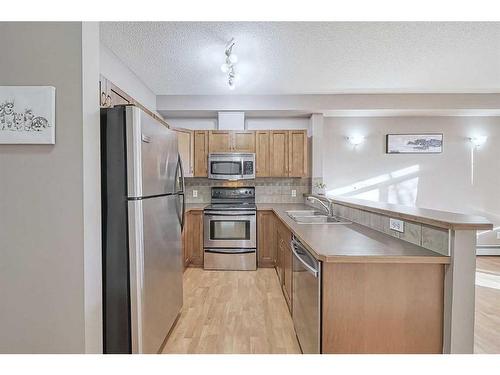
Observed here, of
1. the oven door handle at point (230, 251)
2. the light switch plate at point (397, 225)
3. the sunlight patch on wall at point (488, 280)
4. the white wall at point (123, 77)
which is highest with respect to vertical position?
the white wall at point (123, 77)

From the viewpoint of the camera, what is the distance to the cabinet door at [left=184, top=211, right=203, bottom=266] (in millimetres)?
4234

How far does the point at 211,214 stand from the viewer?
164 inches

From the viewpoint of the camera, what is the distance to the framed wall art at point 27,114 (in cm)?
142

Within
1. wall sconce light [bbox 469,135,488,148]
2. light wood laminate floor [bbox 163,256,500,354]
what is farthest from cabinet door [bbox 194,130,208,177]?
wall sconce light [bbox 469,135,488,148]

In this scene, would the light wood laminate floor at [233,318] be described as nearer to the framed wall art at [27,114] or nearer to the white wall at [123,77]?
the framed wall art at [27,114]

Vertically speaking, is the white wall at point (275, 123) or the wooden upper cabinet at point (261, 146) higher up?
the white wall at point (275, 123)

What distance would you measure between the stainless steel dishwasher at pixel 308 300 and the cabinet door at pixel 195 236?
231 centimetres

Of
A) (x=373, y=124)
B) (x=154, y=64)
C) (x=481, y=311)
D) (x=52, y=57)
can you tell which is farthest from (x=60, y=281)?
(x=373, y=124)

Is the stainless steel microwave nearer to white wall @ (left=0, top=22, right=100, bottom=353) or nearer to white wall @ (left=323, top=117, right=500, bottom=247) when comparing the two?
white wall @ (left=323, top=117, right=500, bottom=247)

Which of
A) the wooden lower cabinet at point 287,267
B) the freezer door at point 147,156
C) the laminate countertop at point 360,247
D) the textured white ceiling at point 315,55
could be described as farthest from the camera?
the wooden lower cabinet at point 287,267

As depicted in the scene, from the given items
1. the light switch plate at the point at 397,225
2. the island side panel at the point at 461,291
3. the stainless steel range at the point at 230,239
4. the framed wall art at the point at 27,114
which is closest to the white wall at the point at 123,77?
the framed wall art at the point at 27,114

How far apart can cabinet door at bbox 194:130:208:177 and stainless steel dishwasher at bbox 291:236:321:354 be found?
2.71 metres
